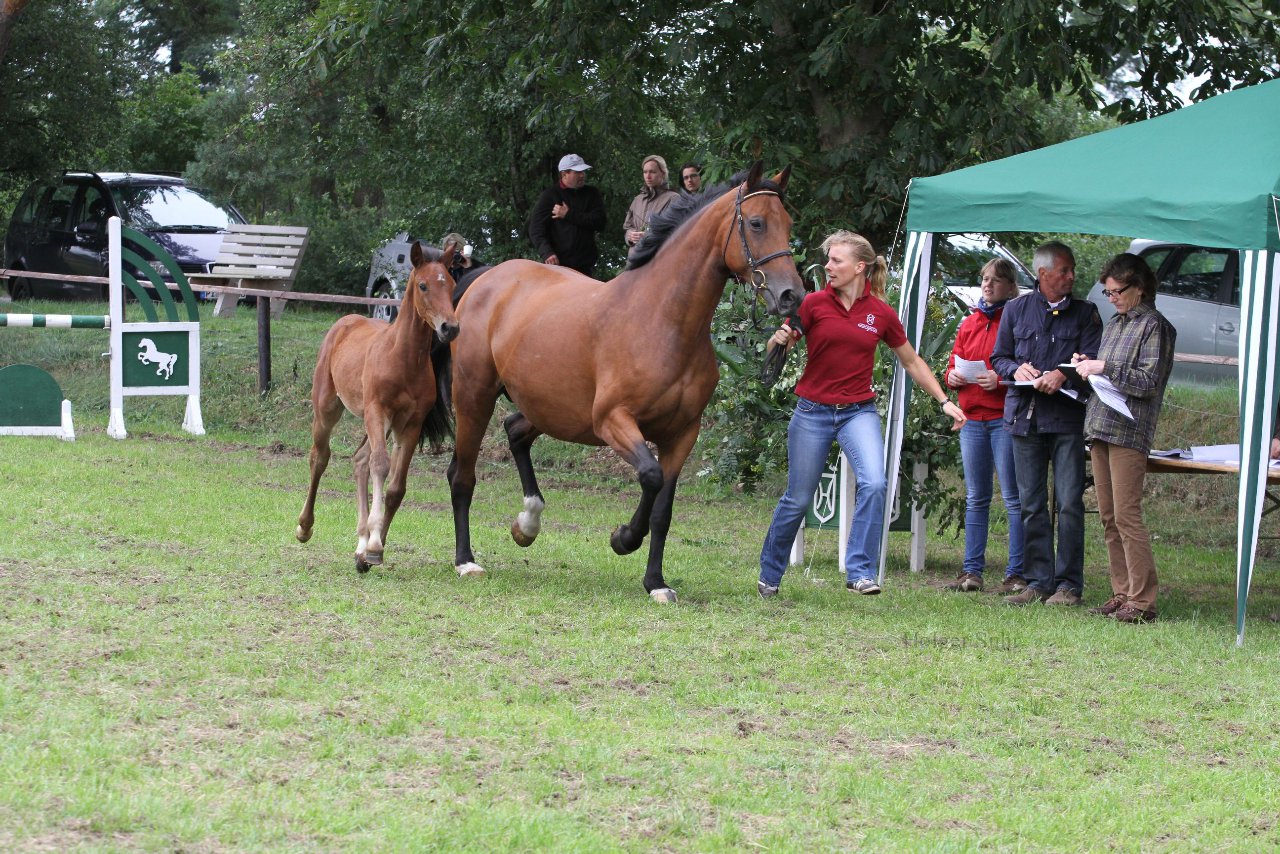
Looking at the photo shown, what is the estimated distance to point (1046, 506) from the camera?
8859 millimetres

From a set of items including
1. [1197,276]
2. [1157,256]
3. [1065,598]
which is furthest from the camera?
[1157,256]

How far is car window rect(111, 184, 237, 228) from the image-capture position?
69.8 feet

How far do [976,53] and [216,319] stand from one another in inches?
444

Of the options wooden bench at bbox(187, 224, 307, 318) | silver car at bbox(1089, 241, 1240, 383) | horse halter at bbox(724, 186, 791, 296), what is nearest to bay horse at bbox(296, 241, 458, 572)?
horse halter at bbox(724, 186, 791, 296)

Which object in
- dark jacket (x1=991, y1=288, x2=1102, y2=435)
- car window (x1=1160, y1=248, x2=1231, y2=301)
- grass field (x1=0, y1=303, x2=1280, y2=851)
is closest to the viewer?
grass field (x1=0, y1=303, x2=1280, y2=851)

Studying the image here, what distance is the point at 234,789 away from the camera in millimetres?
4441

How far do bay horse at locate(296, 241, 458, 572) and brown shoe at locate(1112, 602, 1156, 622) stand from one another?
13.1 ft

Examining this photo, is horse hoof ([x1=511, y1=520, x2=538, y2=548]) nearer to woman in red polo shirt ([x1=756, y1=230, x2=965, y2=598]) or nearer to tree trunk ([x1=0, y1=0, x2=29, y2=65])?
woman in red polo shirt ([x1=756, y1=230, x2=965, y2=598])

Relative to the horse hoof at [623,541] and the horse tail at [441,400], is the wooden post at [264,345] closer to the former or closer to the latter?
the horse tail at [441,400]

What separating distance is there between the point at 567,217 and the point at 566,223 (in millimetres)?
59

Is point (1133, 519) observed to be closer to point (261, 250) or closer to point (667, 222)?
point (667, 222)

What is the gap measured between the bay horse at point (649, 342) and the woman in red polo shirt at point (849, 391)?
0.43m

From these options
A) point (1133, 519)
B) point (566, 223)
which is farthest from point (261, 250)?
point (1133, 519)

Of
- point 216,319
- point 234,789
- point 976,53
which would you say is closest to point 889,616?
point 234,789
